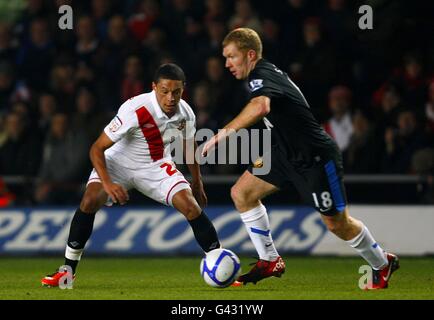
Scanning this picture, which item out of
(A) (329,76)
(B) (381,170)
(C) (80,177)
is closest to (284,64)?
(A) (329,76)

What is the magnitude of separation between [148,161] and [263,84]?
1.35m

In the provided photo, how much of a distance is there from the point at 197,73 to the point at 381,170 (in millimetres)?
2649

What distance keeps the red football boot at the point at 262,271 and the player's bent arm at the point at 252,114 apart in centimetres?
159

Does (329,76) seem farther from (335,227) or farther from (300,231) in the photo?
(335,227)

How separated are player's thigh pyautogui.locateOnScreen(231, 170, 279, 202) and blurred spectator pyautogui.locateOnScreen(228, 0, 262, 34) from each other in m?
5.38

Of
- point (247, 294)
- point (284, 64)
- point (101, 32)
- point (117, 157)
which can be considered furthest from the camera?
point (101, 32)

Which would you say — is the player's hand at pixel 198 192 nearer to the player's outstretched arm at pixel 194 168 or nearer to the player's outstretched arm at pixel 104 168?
the player's outstretched arm at pixel 194 168

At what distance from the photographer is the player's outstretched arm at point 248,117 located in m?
7.75

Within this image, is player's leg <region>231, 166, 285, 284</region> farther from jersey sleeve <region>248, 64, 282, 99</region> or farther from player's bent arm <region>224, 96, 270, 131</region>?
player's bent arm <region>224, 96, 270, 131</region>

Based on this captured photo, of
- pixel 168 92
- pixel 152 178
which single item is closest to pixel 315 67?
pixel 152 178

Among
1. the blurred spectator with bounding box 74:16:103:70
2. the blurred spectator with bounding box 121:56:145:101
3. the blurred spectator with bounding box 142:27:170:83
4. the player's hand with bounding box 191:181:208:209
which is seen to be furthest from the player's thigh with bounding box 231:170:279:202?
the blurred spectator with bounding box 74:16:103:70

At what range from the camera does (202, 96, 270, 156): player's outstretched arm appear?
7746mm

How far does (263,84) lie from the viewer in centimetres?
827

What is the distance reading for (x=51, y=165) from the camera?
13727 millimetres
